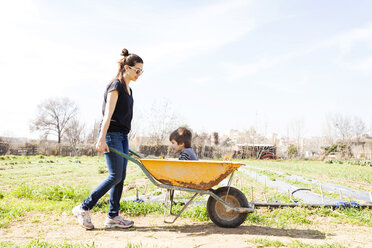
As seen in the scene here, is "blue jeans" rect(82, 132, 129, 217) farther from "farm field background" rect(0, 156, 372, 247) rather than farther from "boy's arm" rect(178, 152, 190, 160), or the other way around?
"boy's arm" rect(178, 152, 190, 160)

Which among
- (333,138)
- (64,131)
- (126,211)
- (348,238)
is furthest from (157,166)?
(64,131)

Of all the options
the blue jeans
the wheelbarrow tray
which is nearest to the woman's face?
the blue jeans

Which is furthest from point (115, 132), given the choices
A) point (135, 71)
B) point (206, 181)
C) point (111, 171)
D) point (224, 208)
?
point (224, 208)

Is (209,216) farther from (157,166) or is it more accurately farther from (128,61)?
(128,61)

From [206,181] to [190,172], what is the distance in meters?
0.17

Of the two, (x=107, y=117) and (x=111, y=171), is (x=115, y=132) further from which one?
(x=111, y=171)

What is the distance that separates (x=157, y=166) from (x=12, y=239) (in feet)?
4.33

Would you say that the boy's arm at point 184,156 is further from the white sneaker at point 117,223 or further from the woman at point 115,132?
the white sneaker at point 117,223

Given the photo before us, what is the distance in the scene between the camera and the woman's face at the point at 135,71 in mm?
2682

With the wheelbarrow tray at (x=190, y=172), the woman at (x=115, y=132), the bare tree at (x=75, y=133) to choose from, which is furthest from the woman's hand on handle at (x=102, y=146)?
the bare tree at (x=75, y=133)

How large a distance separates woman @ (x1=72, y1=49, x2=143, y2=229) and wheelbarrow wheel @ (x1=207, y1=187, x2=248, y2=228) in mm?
807

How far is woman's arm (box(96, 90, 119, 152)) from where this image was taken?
8.05 feet

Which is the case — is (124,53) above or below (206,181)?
above

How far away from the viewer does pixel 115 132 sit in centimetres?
261
